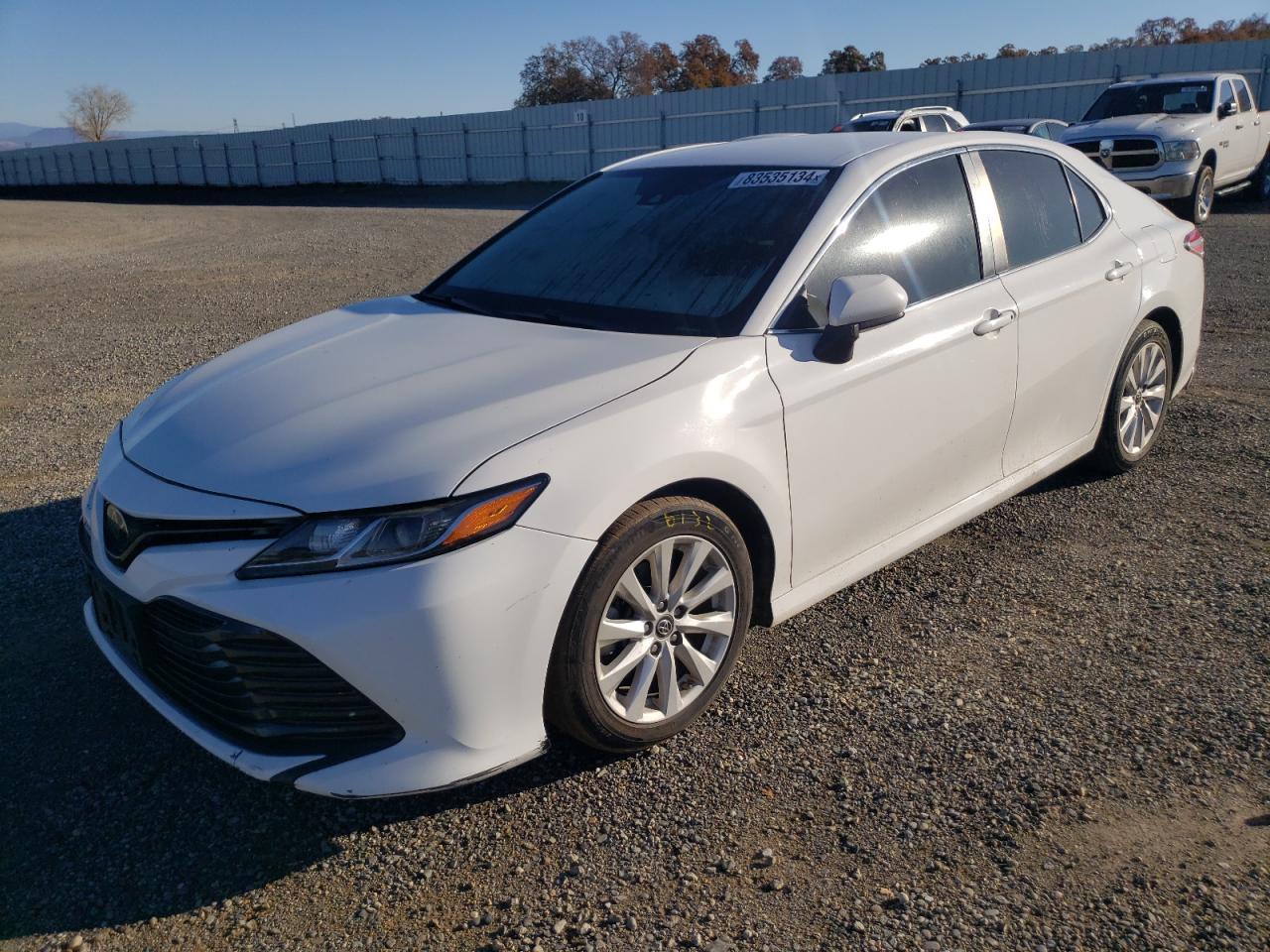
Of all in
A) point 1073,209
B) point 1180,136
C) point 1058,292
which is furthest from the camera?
point 1180,136

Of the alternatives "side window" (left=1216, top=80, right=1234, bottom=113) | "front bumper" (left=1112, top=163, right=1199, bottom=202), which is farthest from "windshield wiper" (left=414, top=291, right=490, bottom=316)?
"side window" (left=1216, top=80, right=1234, bottom=113)

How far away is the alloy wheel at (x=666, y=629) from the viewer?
2.94 meters

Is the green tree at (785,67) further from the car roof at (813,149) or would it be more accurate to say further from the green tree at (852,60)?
the car roof at (813,149)

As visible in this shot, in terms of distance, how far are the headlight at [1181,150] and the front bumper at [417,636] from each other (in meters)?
14.7

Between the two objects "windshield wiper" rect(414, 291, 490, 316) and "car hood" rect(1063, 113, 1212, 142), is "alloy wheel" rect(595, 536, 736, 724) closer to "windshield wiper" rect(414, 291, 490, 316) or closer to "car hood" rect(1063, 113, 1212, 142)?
"windshield wiper" rect(414, 291, 490, 316)

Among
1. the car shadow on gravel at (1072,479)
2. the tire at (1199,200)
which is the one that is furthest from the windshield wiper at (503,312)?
the tire at (1199,200)

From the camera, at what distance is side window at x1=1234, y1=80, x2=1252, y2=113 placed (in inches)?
630

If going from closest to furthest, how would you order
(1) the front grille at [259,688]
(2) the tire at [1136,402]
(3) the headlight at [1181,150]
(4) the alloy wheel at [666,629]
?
(1) the front grille at [259,688]
(4) the alloy wheel at [666,629]
(2) the tire at [1136,402]
(3) the headlight at [1181,150]

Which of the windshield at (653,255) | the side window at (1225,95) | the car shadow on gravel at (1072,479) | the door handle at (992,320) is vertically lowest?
the car shadow on gravel at (1072,479)

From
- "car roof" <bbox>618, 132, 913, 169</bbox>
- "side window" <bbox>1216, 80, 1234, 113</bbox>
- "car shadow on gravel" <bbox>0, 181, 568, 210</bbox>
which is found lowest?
"car shadow on gravel" <bbox>0, 181, 568, 210</bbox>

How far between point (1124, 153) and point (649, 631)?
14622mm

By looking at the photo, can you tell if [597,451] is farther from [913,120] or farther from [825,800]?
[913,120]

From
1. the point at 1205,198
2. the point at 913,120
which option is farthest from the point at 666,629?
the point at 913,120

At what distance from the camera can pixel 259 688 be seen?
266 cm
